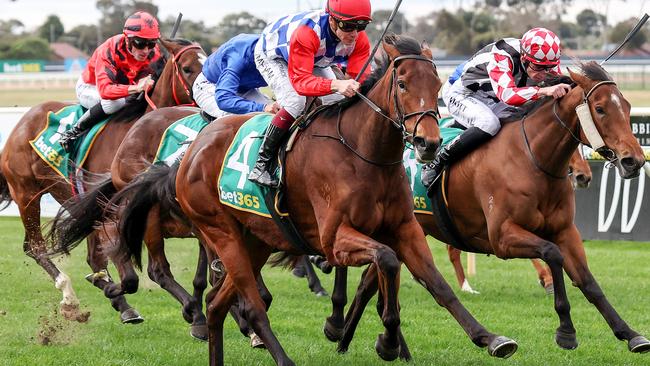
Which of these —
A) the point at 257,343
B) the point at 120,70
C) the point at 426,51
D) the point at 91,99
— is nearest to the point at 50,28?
the point at 91,99

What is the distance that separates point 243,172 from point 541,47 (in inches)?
76.0

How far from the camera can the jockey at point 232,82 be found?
6562 millimetres

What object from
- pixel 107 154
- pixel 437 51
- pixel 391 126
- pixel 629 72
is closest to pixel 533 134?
pixel 391 126

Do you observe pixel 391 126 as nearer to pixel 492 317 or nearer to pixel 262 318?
pixel 262 318

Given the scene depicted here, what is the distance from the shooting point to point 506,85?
600 cm

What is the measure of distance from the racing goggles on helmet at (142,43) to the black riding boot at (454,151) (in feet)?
7.60

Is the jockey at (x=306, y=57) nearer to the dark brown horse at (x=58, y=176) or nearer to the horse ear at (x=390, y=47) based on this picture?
the horse ear at (x=390, y=47)

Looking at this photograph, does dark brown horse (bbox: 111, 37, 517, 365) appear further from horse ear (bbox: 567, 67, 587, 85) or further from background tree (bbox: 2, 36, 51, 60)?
background tree (bbox: 2, 36, 51, 60)

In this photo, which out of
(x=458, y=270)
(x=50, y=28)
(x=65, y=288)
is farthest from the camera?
(x=50, y=28)

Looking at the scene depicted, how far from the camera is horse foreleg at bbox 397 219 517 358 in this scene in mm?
4297

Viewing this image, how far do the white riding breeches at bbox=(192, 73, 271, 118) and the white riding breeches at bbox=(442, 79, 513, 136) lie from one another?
1.20 meters

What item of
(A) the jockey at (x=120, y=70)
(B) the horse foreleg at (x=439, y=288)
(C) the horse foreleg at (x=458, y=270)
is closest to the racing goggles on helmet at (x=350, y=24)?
(B) the horse foreleg at (x=439, y=288)

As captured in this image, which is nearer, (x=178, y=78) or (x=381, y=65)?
(x=381, y=65)

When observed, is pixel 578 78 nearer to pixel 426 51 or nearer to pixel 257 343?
pixel 426 51
